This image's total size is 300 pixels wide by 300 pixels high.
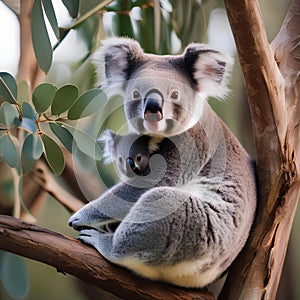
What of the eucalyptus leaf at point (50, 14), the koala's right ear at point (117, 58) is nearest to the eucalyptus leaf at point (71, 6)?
the eucalyptus leaf at point (50, 14)

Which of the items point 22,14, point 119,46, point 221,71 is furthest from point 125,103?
point 22,14

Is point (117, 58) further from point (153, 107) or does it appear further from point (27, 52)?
point (27, 52)

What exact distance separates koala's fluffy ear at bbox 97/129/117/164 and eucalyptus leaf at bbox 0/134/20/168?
0.29 metres

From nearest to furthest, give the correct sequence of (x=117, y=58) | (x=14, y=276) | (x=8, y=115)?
(x=8, y=115) < (x=117, y=58) < (x=14, y=276)

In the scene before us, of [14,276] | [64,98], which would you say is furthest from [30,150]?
[14,276]

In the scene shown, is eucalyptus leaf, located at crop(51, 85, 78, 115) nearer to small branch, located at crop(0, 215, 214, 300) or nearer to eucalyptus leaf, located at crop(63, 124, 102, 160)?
eucalyptus leaf, located at crop(63, 124, 102, 160)

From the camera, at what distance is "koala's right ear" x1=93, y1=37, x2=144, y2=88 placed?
1.40 meters

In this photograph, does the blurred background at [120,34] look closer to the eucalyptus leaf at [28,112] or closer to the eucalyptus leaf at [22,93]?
the eucalyptus leaf at [22,93]

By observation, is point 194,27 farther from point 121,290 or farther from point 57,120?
point 121,290

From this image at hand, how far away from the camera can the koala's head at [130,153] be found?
133cm

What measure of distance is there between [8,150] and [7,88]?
6.1 inches

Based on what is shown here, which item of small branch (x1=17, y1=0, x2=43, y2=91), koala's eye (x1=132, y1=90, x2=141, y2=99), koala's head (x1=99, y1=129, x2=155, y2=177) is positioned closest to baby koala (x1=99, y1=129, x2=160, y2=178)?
koala's head (x1=99, y1=129, x2=155, y2=177)

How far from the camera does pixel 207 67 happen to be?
1386 millimetres

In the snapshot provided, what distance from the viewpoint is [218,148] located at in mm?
1407
